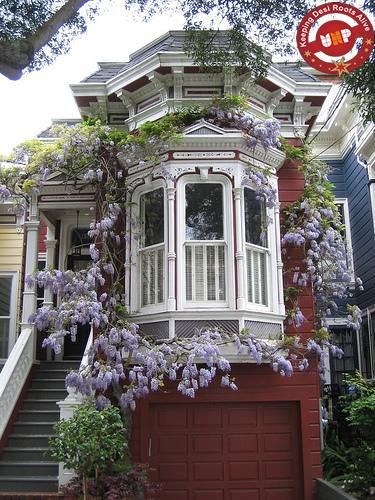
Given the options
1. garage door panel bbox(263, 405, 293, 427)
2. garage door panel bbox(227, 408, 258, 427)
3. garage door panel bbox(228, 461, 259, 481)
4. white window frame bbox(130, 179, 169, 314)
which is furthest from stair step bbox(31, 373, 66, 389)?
garage door panel bbox(263, 405, 293, 427)

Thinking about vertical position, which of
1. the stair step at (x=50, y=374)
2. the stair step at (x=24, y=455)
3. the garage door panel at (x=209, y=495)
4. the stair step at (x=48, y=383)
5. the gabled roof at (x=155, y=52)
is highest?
the gabled roof at (x=155, y=52)

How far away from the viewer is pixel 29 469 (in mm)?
9258

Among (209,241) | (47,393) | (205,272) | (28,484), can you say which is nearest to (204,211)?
(209,241)

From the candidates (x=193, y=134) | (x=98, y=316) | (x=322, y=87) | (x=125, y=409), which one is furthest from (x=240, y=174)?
(x=125, y=409)

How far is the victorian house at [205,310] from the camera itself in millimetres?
→ 9617

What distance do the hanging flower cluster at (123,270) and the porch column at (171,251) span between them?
0.47m

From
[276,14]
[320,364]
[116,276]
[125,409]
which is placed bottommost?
[125,409]

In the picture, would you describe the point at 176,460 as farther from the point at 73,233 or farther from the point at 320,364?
the point at 73,233

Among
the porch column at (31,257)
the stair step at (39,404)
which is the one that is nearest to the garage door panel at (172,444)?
the stair step at (39,404)

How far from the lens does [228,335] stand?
369 inches

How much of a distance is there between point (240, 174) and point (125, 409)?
13.6 feet

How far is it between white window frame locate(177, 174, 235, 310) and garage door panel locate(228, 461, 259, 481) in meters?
2.50

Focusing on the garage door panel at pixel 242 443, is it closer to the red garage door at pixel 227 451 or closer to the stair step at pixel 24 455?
the red garage door at pixel 227 451

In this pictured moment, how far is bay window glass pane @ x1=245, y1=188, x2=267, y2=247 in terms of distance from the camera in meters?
10.2
